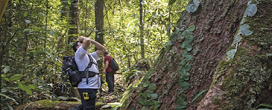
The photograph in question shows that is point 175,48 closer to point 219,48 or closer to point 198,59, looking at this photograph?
point 198,59

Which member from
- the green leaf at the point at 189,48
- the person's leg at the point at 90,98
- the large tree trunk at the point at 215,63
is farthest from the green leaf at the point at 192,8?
the person's leg at the point at 90,98

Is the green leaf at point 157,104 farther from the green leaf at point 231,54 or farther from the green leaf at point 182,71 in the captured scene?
the green leaf at point 231,54

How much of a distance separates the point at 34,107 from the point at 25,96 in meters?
0.52

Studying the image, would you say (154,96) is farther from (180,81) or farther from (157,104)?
(180,81)

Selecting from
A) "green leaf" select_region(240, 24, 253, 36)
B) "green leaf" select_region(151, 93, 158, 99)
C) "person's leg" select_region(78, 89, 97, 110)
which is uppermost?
"green leaf" select_region(240, 24, 253, 36)

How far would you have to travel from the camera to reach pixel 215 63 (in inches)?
60.1

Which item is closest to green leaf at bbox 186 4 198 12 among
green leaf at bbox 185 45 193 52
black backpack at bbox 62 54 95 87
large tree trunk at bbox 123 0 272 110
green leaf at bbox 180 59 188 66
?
large tree trunk at bbox 123 0 272 110

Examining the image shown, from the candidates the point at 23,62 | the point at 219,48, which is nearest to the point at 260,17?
the point at 219,48

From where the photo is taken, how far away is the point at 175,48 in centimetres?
167

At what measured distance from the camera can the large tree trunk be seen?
1146 mm

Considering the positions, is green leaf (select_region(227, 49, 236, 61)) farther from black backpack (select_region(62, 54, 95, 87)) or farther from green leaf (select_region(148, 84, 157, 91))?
black backpack (select_region(62, 54, 95, 87))

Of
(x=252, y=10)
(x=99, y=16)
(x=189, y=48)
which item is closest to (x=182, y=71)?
(x=189, y=48)

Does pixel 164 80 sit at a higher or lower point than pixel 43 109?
higher

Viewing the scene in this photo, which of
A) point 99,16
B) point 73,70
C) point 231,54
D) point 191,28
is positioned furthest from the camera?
point 99,16
